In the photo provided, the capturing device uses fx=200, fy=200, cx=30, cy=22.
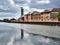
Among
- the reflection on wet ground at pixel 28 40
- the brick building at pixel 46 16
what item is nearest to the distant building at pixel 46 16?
the brick building at pixel 46 16

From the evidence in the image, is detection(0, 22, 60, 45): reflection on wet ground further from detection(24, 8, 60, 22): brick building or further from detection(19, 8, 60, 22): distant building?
detection(24, 8, 60, 22): brick building

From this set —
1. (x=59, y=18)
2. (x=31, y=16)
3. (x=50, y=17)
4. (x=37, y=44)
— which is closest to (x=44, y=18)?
(x=50, y=17)

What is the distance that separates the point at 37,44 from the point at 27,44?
100 cm

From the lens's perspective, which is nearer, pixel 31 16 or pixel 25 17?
pixel 31 16

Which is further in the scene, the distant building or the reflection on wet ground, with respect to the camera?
the distant building

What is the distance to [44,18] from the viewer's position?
15112cm

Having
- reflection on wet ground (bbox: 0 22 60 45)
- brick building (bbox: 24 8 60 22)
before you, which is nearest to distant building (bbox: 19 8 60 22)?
brick building (bbox: 24 8 60 22)

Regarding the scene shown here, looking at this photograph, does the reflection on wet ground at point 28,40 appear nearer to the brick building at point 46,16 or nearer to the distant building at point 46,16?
the distant building at point 46,16

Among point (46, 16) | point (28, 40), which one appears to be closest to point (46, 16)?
point (46, 16)

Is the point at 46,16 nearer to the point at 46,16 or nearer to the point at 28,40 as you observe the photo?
the point at 46,16

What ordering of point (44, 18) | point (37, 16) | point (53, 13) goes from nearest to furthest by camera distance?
point (53, 13) < point (44, 18) < point (37, 16)

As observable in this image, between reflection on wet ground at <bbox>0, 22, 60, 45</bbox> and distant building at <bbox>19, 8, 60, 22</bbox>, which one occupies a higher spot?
reflection on wet ground at <bbox>0, 22, 60, 45</bbox>

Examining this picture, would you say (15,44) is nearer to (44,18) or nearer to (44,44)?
(44,44)

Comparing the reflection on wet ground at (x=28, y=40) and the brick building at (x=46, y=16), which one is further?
the brick building at (x=46, y=16)
